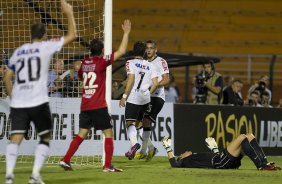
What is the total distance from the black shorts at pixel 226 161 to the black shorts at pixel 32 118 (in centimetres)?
322

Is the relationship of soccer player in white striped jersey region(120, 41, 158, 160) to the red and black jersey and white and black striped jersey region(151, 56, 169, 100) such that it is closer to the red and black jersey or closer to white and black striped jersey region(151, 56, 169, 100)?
white and black striped jersey region(151, 56, 169, 100)

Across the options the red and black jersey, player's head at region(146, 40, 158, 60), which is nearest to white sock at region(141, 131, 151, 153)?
player's head at region(146, 40, 158, 60)

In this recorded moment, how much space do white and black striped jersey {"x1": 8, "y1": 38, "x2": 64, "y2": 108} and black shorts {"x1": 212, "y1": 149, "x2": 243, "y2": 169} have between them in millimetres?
3375

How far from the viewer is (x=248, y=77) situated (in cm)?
2444

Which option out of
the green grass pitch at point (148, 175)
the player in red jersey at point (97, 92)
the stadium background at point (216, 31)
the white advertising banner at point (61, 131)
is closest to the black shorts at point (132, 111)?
the white advertising banner at point (61, 131)

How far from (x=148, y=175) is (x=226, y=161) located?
3.97 feet

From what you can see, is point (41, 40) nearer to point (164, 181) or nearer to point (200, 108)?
point (164, 181)

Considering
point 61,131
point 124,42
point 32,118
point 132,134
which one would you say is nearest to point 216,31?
point 61,131

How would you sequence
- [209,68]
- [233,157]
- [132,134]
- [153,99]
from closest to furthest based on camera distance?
[233,157], [132,134], [153,99], [209,68]

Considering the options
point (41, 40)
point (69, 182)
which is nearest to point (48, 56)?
point (41, 40)

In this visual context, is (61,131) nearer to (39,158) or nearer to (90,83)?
(90,83)

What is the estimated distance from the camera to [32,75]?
31.2 ft

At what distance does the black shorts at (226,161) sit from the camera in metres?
11.9

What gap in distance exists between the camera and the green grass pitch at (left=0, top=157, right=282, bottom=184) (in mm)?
10648
